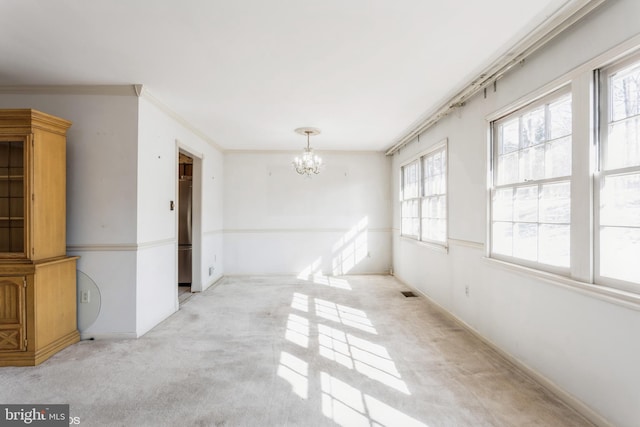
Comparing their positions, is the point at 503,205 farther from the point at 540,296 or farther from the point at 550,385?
the point at 550,385

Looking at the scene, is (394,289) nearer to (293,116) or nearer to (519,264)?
(519,264)

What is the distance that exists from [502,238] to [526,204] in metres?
0.46

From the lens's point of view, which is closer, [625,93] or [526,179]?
[625,93]

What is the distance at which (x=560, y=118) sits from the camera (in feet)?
7.98

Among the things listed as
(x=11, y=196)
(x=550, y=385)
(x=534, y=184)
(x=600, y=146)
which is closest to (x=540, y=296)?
(x=550, y=385)

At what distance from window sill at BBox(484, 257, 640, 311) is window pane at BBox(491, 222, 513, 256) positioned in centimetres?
22

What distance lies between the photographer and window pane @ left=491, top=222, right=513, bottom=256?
3.00m

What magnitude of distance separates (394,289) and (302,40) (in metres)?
4.38

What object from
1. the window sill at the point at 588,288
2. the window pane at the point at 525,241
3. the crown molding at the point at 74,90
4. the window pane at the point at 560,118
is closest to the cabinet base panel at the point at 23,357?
the crown molding at the point at 74,90

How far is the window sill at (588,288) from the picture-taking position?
1.79 meters

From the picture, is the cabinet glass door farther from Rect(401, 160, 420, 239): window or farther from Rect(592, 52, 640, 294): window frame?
Rect(401, 160, 420, 239): window

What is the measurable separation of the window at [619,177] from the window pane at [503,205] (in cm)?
93

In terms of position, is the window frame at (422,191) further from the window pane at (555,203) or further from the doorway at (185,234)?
the doorway at (185,234)

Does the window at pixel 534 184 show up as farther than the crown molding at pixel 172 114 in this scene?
No
